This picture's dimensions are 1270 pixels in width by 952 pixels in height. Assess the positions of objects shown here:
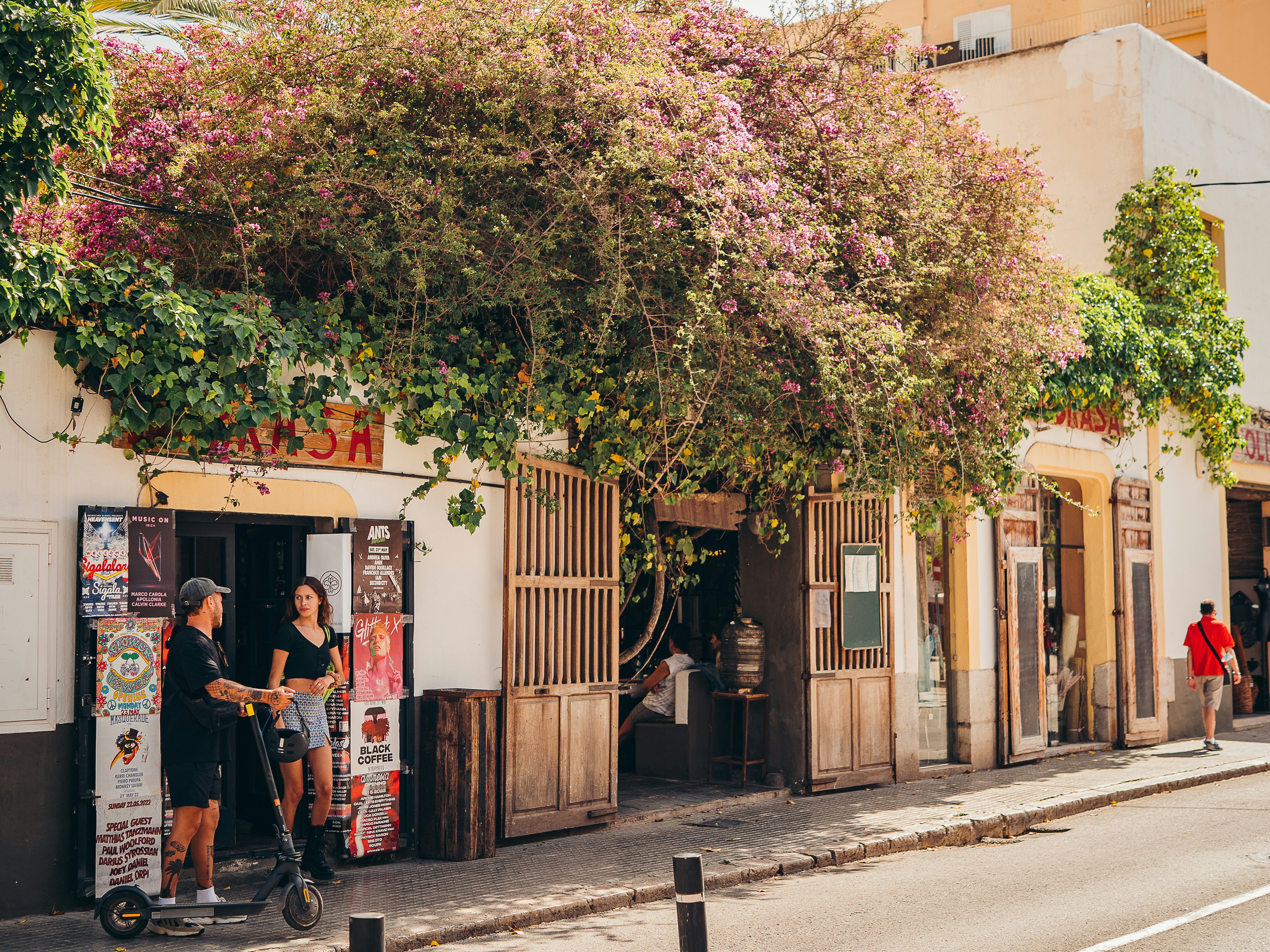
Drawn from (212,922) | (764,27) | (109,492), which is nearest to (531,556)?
(109,492)

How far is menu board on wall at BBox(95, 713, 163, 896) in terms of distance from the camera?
7.05 m

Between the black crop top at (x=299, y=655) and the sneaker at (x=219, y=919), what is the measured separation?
164 cm

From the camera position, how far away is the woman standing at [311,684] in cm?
773

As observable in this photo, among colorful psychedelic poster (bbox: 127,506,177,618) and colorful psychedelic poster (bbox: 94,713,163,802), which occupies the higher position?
colorful psychedelic poster (bbox: 127,506,177,618)

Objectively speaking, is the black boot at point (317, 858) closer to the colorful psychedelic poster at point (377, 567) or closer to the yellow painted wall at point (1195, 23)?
the colorful psychedelic poster at point (377, 567)

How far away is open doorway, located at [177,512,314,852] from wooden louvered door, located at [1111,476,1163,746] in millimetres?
11195

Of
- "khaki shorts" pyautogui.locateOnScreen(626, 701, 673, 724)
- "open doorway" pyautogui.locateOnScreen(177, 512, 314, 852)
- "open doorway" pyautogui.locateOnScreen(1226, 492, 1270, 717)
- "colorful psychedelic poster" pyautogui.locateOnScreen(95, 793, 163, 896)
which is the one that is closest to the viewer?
"colorful psychedelic poster" pyautogui.locateOnScreen(95, 793, 163, 896)

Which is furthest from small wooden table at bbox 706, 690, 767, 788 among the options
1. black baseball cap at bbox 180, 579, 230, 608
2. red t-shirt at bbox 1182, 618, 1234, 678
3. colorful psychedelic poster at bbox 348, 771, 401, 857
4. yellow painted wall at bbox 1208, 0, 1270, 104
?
yellow painted wall at bbox 1208, 0, 1270, 104

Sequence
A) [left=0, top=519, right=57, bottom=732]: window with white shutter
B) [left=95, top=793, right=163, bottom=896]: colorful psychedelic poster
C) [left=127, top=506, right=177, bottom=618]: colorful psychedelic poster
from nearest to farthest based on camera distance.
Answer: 1. [left=0, top=519, right=57, bottom=732]: window with white shutter
2. [left=95, top=793, right=163, bottom=896]: colorful psychedelic poster
3. [left=127, top=506, right=177, bottom=618]: colorful psychedelic poster

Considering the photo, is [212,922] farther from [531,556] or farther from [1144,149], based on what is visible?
[1144,149]

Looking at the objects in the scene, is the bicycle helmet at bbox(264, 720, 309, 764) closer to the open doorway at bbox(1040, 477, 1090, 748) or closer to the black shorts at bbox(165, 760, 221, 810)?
the black shorts at bbox(165, 760, 221, 810)

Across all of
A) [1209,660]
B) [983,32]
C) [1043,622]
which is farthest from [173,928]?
[983,32]

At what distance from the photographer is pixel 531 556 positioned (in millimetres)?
9656

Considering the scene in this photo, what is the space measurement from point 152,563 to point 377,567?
161cm
